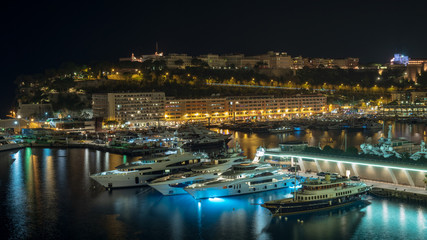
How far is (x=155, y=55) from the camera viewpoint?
4597 centimetres

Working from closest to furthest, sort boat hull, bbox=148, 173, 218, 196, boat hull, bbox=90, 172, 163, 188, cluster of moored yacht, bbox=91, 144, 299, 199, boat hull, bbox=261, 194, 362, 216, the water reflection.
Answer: boat hull, bbox=261, 194, 362, 216 → cluster of moored yacht, bbox=91, 144, 299, 199 → boat hull, bbox=148, 173, 218, 196 → boat hull, bbox=90, 172, 163, 188 → the water reflection

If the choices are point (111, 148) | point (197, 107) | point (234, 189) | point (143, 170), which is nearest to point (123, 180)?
point (143, 170)

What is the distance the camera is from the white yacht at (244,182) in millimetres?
11609

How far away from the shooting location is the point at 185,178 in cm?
1220

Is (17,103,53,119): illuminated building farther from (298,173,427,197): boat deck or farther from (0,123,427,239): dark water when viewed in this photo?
(298,173,427,197): boat deck

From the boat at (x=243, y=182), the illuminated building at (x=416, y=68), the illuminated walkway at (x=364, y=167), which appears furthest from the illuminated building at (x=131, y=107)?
the illuminated building at (x=416, y=68)

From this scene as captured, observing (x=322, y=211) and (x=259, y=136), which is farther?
(x=259, y=136)

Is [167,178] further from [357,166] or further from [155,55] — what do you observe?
[155,55]

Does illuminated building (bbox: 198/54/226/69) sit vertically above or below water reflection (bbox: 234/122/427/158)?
above

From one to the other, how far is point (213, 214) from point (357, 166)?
169 inches

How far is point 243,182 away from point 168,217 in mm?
2257

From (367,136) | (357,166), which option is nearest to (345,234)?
(357,166)

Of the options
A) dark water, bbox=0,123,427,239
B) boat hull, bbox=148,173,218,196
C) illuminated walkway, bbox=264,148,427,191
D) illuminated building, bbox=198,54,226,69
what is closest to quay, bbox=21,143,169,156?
dark water, bbox=0,123,427,239

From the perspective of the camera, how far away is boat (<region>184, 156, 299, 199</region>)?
38.1 ft
